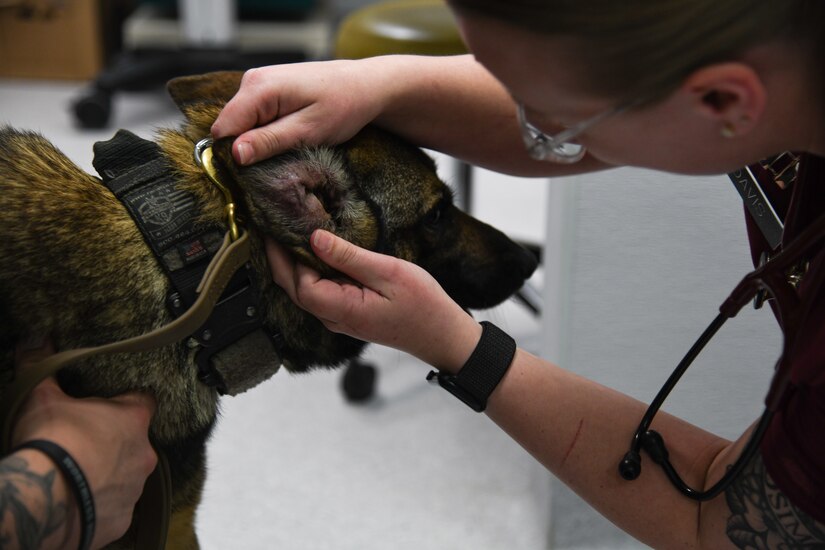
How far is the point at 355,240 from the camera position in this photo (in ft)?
3.43

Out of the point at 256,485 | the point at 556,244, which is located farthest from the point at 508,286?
the point at 256,485

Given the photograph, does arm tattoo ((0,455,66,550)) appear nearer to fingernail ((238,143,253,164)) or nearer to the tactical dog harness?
the tactical dog harness

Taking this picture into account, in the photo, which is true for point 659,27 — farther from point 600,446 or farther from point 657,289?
point 657,289

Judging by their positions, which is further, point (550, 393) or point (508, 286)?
point (508, 286)

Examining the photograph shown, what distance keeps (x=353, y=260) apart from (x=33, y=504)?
40 cm

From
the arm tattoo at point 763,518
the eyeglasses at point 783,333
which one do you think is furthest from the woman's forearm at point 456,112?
the arm tattoo at point 763,518

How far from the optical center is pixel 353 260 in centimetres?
96

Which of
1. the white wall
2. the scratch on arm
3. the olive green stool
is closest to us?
the scratch on arm

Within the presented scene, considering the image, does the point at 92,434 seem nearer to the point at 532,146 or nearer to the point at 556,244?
the point at 532,146

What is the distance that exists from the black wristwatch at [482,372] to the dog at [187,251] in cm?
16

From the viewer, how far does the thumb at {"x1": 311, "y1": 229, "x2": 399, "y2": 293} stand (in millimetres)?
958

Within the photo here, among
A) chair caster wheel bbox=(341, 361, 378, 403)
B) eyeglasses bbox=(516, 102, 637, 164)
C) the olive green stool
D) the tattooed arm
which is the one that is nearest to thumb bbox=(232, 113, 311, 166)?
eyeglasses bbox=(516, 102, 637, 164)

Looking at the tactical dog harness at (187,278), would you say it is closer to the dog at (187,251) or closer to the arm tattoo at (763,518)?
the dog at (187,251)

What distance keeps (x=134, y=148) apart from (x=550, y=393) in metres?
0.57
